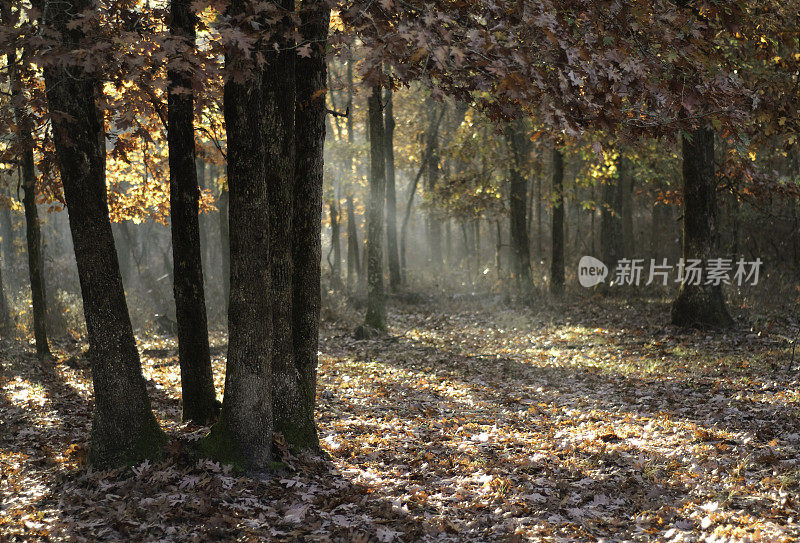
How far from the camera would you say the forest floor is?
16.9 feet

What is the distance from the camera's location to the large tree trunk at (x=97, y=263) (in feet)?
18.9

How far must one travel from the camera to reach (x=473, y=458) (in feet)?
23.5

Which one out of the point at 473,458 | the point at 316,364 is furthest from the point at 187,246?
the point at 473,458

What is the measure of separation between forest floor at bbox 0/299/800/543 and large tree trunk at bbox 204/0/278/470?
1.10ft

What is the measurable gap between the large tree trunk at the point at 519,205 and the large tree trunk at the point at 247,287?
1546 centimetres

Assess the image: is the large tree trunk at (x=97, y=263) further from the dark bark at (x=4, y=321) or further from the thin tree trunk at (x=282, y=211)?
the dark bark at (x=4, y=321)

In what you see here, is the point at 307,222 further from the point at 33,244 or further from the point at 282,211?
the point at 33,244

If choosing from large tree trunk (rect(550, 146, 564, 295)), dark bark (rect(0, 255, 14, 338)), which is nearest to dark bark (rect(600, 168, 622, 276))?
large tree trunk (rect(550, 146, 564, 295))

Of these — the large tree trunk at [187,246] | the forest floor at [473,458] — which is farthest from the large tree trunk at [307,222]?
the large tree trunk at [187,246]

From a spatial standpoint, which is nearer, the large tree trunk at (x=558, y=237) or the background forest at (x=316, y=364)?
the background forest at (x=316, y=364)

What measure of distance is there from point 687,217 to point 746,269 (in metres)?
9.23

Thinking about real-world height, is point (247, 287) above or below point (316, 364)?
above

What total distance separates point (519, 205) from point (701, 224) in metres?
7.93

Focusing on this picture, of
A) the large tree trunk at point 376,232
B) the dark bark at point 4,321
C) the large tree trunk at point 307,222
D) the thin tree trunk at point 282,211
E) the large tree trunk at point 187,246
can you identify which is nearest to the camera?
the thin tree trunk at point 282,211
